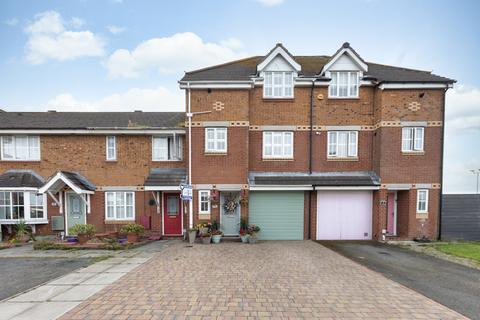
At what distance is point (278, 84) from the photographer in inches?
503

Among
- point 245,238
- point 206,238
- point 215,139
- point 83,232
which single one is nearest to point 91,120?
point 83,232

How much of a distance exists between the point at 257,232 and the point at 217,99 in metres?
7.35

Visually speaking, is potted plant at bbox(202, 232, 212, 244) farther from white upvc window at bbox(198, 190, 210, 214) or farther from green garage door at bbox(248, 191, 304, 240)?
green garage door at bbox(248, 191, 304, 240)

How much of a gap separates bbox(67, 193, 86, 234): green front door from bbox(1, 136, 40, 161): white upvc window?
10.5ft

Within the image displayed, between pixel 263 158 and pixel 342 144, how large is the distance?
4600 mm

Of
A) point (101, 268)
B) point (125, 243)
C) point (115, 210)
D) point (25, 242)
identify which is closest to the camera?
point (101, 268)

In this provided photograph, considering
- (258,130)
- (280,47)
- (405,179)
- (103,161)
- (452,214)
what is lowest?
(452,214)

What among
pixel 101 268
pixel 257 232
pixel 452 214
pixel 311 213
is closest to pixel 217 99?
pixel 257 232

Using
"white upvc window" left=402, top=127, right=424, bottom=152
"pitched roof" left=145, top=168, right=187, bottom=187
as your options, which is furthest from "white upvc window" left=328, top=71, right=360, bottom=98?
"pitched roof" left=145, top=168, right=187, bottom=187

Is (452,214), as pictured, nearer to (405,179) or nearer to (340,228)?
(405,179)

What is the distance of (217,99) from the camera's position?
12.2 meters

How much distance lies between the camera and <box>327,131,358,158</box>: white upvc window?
508 inches

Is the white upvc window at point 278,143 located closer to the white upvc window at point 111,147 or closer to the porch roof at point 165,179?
the porch roof at point 165,179

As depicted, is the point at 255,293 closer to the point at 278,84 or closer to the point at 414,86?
the point at 278,84
